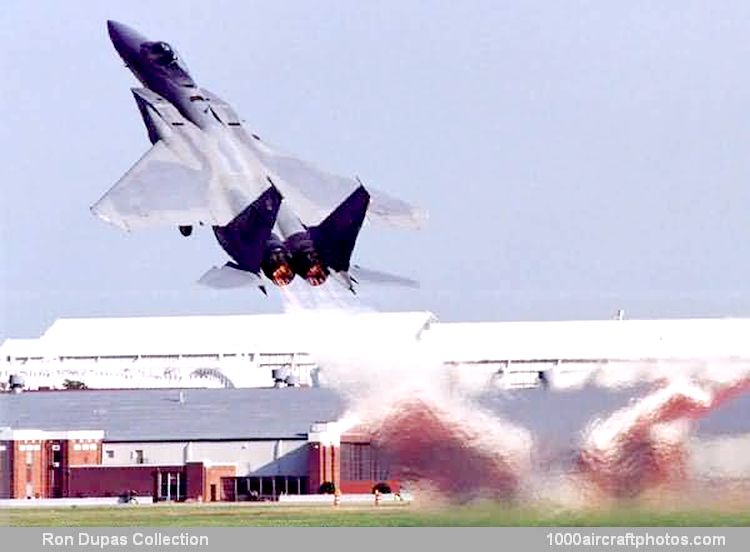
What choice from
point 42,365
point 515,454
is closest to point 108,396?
point 42,365

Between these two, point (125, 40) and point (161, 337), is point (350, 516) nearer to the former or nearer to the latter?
point (125, 40)

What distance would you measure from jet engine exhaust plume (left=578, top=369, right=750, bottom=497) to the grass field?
3.20 feet

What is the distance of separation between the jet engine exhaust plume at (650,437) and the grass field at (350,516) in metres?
0.97

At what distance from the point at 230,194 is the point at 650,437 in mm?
13721

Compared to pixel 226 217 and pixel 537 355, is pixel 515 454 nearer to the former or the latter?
pixel 226 217

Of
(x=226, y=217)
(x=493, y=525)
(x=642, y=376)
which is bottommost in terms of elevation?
(x=493, y=525)

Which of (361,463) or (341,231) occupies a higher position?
(341,231)

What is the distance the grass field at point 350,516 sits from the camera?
6128cm

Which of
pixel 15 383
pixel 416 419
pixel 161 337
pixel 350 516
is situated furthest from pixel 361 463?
pixel 161 337

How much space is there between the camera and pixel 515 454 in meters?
63.8

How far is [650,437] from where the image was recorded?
6309 cm

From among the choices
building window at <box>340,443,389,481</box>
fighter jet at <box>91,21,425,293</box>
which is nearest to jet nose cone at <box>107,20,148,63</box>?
fighter jet at <box>91,21,425,293</box>

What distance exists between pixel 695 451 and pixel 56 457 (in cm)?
3268

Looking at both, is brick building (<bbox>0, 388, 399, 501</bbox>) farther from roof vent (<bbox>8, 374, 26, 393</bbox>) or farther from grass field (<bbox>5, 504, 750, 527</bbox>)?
grass field (<bbox>5, 504, 750, 527</bbox>)
